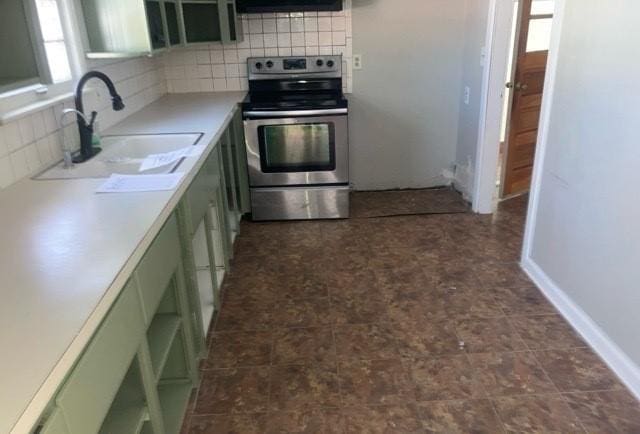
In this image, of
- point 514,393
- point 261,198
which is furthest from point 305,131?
point 514,393

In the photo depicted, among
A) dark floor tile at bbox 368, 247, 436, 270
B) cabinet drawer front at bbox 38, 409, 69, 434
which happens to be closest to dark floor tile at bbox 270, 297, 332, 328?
dark floor tile at bbox 368, 247, 436, 270

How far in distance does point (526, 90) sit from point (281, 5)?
190 cm

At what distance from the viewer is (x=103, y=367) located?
1.13m

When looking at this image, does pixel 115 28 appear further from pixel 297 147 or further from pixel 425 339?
pixel 425 339

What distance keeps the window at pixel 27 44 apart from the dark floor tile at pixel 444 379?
199 centimetres

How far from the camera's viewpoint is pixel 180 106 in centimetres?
339

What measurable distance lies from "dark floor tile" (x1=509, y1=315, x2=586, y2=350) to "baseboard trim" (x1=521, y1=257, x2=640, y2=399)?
0.04m

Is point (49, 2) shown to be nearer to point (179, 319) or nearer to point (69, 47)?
point (69, 47)

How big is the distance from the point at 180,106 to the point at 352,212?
4.82 ft

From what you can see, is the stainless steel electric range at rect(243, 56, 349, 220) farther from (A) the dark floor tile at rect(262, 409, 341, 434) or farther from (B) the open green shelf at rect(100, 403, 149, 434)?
(B) the open green shelf at rect(100, 403, 149, 434)

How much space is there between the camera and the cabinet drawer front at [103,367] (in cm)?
99

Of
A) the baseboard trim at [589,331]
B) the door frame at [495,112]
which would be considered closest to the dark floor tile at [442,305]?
the baseboard trim at [589,331]

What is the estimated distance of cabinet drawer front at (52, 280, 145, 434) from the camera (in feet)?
3.26

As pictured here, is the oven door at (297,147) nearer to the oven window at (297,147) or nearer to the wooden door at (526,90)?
the oven window at (297,147)
